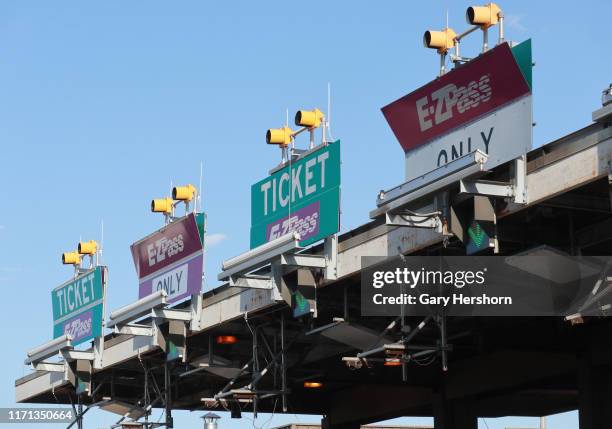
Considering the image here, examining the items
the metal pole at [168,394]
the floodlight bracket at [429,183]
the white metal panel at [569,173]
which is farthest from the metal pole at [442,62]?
the metal pole at [168,394]

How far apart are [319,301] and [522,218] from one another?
295 inches

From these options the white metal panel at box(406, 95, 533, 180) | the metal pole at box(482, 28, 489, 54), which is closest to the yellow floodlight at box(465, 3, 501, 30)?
the metal pole at box(482, 28, 489, 54)

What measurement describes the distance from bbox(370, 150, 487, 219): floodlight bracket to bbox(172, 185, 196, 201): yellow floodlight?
10.7 meters

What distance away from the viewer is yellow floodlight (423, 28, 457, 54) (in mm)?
25797

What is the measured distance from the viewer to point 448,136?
25.4 metres

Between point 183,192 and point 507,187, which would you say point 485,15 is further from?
point 183,192

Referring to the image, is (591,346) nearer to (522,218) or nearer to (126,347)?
(522,218)

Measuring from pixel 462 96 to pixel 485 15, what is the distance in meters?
1.51

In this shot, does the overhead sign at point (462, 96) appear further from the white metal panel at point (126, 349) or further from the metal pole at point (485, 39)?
the white metal panel at point (126, 349)

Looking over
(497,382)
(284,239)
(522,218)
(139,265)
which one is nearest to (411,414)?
(497,382)

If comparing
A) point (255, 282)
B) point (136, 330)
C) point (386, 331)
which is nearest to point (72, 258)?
point (136, 330)

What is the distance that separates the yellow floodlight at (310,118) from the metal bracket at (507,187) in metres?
7.37

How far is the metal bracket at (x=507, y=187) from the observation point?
22797 mm

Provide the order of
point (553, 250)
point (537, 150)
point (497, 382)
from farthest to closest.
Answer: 1. point (497, 382)
2. point (553, 250)
3. point (537, 150)
